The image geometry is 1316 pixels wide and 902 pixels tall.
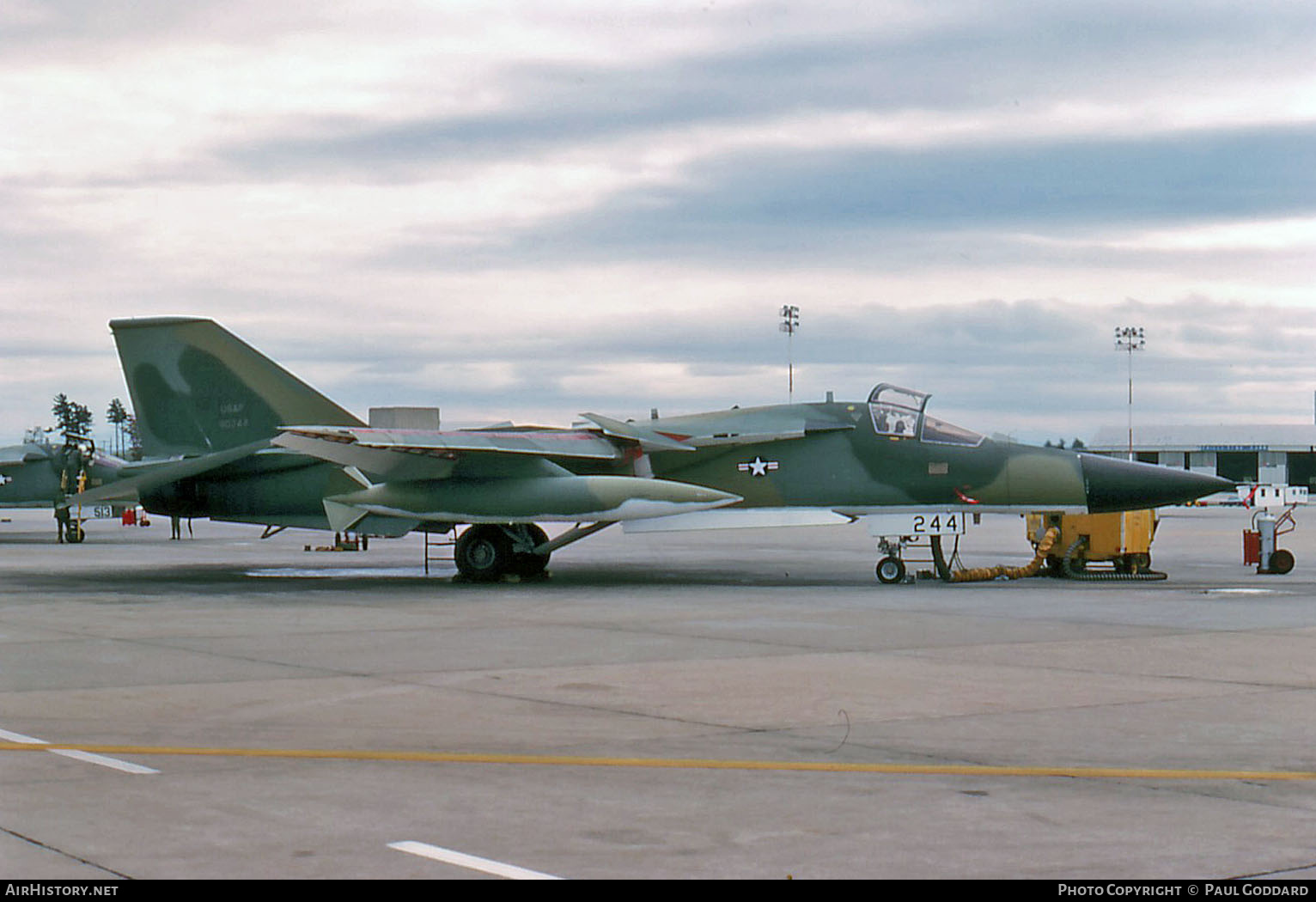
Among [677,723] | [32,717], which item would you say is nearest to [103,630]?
[32,717]

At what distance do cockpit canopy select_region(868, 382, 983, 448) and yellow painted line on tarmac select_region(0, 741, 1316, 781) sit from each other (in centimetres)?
1387

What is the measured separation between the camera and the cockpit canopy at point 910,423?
21.1 meters

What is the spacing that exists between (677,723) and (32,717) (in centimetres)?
403

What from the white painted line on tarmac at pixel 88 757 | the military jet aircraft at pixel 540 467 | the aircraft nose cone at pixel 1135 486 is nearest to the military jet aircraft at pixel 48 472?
the military jet aircraft at pixel 540 467

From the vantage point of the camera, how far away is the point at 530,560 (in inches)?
862

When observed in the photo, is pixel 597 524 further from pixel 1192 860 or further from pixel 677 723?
pixel 1192 860

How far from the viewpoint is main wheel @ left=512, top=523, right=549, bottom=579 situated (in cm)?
2169

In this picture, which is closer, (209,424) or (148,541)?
(209,424)

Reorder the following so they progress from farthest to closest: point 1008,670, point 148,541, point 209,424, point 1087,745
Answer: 1. point 148,541
2. point 209,424
3. point 1008,670
4. point 1087,745

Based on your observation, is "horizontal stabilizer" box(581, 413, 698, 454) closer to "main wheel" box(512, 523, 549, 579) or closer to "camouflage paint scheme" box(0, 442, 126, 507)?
"main wheel" box(512, 523, 549, 579)

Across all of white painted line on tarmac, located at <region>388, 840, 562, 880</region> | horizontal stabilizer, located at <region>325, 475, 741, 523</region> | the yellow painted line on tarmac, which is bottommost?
the yellow painted line on tarmac

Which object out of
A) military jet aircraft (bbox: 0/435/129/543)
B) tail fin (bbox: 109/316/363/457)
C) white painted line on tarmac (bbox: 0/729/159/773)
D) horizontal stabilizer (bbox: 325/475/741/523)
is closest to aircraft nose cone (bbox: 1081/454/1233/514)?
horizontal stabilizer (bbox: 325/475/741/523)

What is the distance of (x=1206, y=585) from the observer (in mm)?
20703
